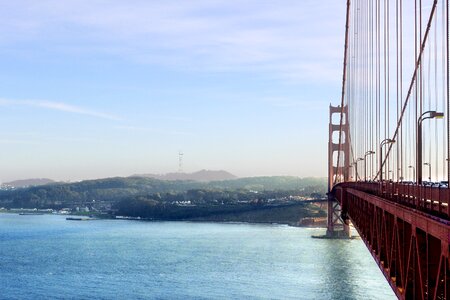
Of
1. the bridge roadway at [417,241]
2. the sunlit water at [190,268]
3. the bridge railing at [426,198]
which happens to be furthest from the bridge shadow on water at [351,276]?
the bridge railing at [426,198]

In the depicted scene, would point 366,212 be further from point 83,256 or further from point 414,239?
point 83,256

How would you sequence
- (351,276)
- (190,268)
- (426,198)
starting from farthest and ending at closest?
1. (190,268)
2. (351,276)
3. (426,198)

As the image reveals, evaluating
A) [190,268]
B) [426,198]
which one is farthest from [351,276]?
[426,198]

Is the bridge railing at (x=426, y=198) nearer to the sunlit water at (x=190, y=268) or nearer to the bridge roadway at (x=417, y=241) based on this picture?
the bridge roadway at (x=417, y=241)

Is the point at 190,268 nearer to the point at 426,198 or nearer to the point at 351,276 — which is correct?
the point at 351,276

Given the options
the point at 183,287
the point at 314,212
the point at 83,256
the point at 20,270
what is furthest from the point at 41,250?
the point at 314,212

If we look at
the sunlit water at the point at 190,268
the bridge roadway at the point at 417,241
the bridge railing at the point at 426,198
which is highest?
the bridge railing at the point at 426,198

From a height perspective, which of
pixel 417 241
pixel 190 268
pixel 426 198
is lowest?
pixel 190 268

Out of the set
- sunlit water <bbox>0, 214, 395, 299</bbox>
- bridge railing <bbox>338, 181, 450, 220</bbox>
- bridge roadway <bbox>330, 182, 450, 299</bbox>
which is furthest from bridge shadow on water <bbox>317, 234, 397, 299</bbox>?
bridge railing <bbox>338, 181, 450, 220</bbox>

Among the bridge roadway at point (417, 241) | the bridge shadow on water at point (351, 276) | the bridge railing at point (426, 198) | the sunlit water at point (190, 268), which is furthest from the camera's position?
the sunlit water at point (190, 268)
